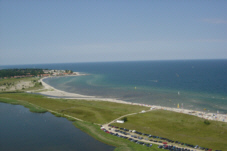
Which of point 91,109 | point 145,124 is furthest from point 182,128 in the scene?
point 91,109

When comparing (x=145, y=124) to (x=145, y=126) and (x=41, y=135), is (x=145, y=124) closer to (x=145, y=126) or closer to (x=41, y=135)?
(x=145, y=126)

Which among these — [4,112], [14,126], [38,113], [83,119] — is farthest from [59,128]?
[4,112]

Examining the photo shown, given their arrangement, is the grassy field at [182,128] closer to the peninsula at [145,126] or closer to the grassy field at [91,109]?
the peninsula at [145,126]

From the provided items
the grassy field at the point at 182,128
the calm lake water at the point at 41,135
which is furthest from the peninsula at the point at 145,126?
the calm lake water at the point at 41,135

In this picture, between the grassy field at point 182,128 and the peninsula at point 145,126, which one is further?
the grassy field at point 182,128

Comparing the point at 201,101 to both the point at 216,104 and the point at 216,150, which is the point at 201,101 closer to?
the point at 216,104

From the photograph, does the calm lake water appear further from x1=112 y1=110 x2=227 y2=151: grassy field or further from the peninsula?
x1=112 y1=110 x2=227 y2=151: grassy field
